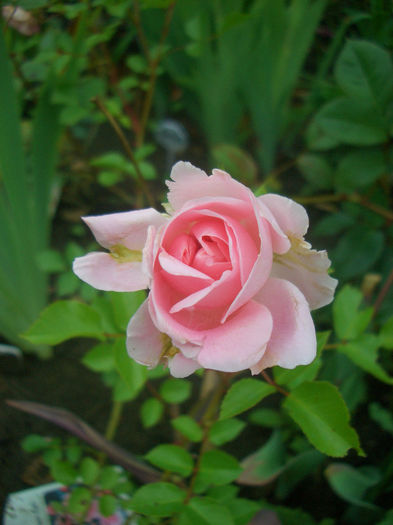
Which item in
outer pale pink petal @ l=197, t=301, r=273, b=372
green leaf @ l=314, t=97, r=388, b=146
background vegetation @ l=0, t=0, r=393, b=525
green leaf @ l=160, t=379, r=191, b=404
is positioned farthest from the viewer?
green leaf @ l=314, t=97, r=388, b=146

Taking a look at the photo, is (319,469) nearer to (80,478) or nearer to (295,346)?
(80,478)

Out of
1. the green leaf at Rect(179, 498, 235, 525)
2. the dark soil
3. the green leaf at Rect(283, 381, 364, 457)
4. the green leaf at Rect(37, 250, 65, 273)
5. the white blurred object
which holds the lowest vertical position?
the dark soil

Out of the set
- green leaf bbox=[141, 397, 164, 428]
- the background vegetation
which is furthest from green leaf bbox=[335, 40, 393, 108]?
green leaf bbox=[141, 397, 164, 428]

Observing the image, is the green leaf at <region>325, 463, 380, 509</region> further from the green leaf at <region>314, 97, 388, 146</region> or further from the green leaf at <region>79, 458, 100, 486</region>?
the green leaf at <region>314, 97, 388, 146</region>

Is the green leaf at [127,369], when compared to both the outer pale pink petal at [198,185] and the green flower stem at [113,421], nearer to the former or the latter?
the outer pale pink petal at [198,185]

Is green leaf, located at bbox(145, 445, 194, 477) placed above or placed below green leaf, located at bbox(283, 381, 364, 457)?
below

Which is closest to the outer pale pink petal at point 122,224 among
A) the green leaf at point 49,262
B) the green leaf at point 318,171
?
the green leaf at point 49,262

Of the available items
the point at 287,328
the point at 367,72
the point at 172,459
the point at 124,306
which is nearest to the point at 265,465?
the point at 172,459
